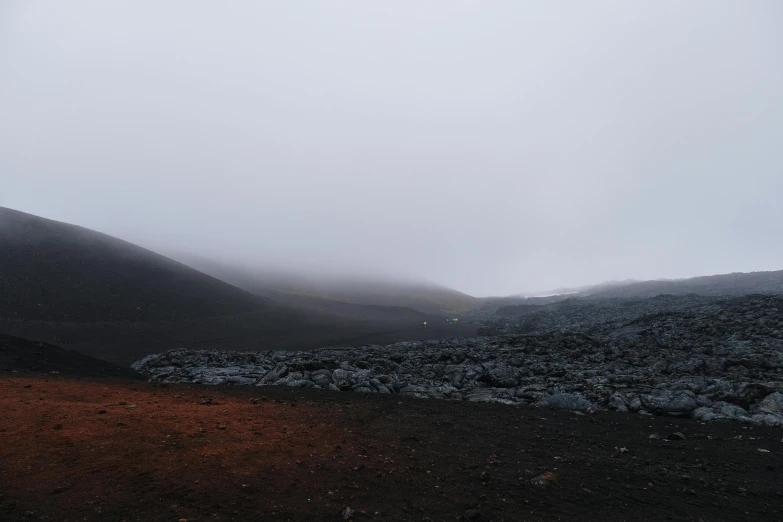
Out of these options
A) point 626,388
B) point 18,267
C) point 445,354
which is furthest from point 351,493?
point 18,267

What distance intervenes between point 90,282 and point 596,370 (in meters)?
53.1

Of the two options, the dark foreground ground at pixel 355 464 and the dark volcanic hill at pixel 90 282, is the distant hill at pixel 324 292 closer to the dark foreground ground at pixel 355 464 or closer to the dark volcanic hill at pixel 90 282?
the dark volcanic hill at pixel 90 282

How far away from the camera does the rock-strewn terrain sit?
42.6 ft

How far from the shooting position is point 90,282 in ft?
152

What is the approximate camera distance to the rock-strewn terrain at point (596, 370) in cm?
1298

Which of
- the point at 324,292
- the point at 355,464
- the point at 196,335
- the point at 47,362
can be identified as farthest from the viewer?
the point at 324,292

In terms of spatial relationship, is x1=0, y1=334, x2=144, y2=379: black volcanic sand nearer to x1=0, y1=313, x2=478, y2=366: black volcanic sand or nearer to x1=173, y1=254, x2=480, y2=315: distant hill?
x1=0, y1=313, x2=478, y2=366: black volcanic sand

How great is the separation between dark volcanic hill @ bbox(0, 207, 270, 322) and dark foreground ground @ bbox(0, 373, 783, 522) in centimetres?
3474

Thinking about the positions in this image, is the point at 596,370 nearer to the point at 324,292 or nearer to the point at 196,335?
the point at 196,335

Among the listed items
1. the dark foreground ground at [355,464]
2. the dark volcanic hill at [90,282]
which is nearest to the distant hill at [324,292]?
the dark volcanic hill at [90,282]

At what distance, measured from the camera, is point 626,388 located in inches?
578

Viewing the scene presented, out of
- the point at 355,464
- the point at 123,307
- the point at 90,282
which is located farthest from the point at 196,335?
the point at 355,464

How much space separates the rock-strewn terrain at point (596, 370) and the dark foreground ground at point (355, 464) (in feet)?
6.03

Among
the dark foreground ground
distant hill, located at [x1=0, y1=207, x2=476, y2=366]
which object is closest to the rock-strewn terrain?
the dark foreground ground
